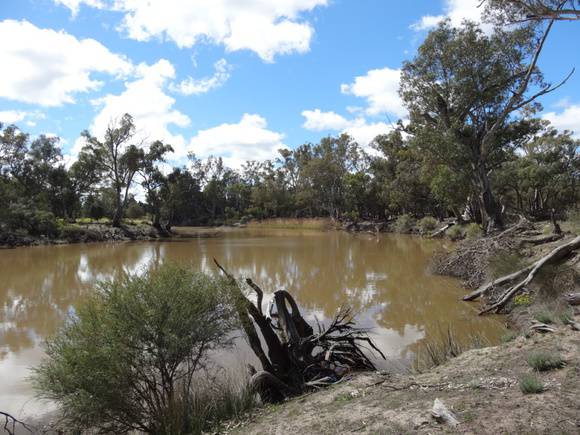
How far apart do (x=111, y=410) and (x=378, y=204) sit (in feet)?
166

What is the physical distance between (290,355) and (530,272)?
6.35 m

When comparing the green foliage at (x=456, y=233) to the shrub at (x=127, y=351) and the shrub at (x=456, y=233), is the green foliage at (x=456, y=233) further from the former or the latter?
the shrub at (x=127, y=351)

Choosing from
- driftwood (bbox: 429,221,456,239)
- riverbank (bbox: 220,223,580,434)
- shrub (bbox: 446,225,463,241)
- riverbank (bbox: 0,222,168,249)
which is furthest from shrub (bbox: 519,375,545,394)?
riverbank (bbox: 0,222,168,249)

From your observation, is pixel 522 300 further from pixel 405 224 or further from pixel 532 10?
pixel 405 224

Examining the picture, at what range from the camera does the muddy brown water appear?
8.01 meters

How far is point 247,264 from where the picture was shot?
20.8 meters

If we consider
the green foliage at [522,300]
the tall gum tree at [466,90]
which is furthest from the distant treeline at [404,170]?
the green foliage at [522,300]

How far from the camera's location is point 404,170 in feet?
134

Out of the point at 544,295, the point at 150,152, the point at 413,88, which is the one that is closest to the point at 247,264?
the point at 413,88

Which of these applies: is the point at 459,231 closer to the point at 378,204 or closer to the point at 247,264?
the point at 247,264

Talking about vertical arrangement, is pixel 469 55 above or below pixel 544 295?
above

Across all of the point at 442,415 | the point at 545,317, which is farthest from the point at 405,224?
the point at 442,415

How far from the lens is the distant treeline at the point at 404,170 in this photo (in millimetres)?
19109

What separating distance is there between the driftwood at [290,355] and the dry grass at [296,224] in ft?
150
